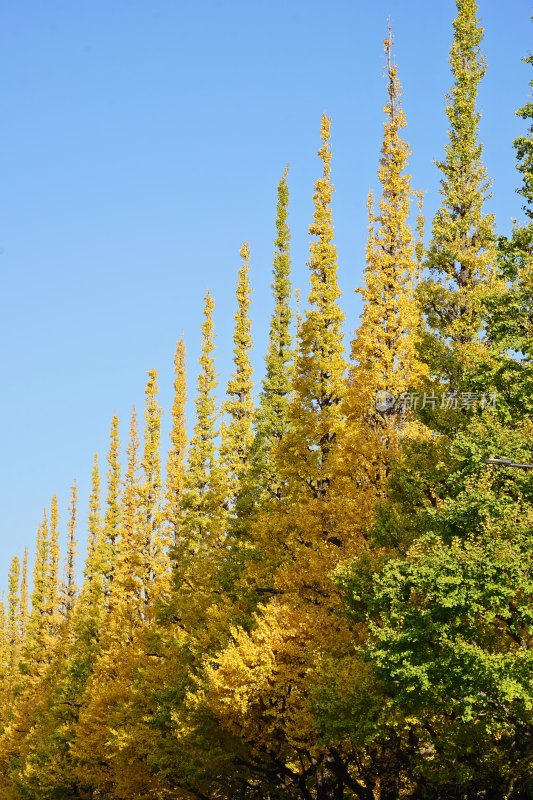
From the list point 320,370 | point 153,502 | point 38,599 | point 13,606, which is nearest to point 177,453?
point 153,502

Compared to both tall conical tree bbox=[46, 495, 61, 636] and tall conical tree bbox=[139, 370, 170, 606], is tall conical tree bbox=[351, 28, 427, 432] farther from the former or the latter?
tall conical tree bbox=[46, 495, 61, 636]

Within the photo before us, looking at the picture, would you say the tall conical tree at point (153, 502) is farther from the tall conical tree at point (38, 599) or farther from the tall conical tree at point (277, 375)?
the tall conical tree at point (38, 599)

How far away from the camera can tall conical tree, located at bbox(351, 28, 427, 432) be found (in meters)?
27.3

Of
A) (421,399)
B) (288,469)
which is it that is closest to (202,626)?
(288,469)

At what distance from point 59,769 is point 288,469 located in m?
30.8

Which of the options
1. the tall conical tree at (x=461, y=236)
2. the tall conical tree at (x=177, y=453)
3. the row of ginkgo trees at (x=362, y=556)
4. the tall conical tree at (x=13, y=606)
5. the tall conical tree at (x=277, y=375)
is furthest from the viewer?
the tall conical tree at (x=13, y=606)

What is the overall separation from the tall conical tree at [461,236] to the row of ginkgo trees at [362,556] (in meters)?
0.06

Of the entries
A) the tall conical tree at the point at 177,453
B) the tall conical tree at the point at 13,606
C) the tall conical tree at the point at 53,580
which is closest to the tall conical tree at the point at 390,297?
the tall conical tree at the point at 177,453

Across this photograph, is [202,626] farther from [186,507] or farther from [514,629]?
[514,629]

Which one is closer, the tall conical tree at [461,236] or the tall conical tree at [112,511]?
the tall conical tree at [461,236]

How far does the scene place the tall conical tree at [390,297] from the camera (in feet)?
89.5

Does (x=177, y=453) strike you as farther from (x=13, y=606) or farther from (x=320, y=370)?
(x=13, y=606)

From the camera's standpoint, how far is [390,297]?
28.8 m

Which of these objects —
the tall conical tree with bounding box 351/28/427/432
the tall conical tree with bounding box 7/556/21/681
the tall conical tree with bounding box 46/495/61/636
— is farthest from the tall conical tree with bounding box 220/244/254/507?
the tall conical tree with bounding box 7/556/21/681
